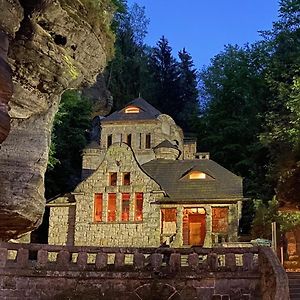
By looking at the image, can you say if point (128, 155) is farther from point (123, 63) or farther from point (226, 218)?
point (123, 63)

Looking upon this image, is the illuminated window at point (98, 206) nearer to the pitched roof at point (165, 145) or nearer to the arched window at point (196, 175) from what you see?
the arched window at point (196, 175)

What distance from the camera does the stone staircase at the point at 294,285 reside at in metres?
16.5

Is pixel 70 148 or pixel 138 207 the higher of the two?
pixel 70 148

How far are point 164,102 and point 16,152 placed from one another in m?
56.1

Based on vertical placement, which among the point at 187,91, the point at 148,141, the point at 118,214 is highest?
the point at 187,91

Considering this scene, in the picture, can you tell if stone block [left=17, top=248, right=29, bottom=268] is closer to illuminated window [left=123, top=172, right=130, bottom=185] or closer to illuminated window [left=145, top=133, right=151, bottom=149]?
illuminated window [left=123, top=172, right=130, bottom=185]

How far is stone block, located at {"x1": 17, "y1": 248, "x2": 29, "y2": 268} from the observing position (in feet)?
54.4

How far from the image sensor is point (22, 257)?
1670cm

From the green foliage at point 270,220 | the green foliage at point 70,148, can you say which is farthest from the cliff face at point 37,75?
the green foliage at point 70,148

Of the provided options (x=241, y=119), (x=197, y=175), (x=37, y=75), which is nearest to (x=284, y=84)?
(x=197, y=175)

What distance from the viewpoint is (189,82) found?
68250 mm

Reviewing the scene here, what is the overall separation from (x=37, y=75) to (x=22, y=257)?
34.3 ft

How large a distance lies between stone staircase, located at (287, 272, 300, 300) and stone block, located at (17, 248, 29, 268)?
797 cm

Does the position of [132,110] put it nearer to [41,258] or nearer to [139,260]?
[139,260]
